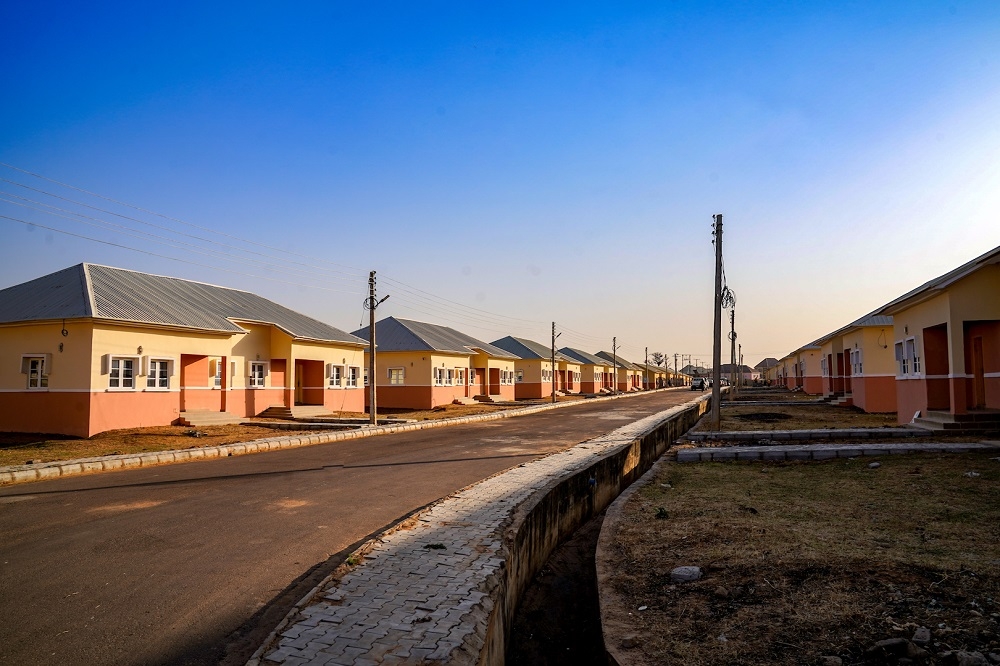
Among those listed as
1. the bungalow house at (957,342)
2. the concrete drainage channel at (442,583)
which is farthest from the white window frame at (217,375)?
the bungalow house at (957,342)

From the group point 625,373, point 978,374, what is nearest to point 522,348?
point 625,373

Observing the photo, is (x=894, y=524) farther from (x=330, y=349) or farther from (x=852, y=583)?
(x=330, y=349)

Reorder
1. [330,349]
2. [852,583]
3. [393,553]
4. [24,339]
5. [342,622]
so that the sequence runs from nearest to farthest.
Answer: [342,622] < [852,583] < [393,553] < [24,339] < [330,349]

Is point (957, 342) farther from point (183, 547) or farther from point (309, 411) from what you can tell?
point (309, 411)

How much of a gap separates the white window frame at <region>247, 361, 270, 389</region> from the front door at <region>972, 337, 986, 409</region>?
25647 mm

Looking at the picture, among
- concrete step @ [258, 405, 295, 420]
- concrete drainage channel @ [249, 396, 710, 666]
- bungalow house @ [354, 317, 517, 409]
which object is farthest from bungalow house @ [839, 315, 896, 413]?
concrete step @ [258, 405, 295, 420]

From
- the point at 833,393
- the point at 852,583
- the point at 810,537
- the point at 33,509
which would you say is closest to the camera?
the point at 852,583

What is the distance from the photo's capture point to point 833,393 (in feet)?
118

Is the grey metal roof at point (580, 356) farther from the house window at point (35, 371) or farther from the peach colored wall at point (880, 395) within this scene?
the house window at point (35, 371)

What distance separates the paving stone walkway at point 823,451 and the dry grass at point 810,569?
3282 millimetres

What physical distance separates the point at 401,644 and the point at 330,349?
95.1 feet

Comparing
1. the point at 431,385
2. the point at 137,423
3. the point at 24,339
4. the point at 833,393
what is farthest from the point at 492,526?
the point at 833,393

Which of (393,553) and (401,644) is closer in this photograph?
(401,644)

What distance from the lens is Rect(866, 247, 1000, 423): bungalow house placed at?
1581 centimetres
